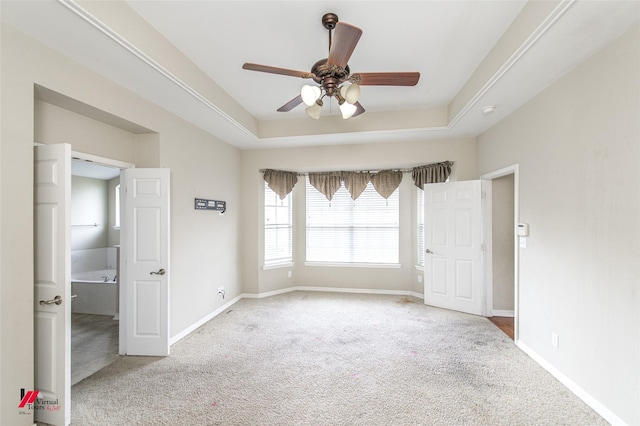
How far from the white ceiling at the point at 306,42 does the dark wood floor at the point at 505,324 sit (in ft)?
8.99

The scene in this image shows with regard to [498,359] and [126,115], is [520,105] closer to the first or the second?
[498,359]

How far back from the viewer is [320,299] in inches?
186

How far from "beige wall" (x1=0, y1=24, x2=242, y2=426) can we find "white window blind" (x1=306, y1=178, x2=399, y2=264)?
5.38ft

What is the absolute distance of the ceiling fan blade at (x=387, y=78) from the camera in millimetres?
2006

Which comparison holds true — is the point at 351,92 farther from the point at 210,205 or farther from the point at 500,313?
the point at 500,313

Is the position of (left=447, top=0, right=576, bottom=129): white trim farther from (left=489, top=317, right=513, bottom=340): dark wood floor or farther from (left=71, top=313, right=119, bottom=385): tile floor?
(left=71, top=313, right=119, bottom=385): tile floor

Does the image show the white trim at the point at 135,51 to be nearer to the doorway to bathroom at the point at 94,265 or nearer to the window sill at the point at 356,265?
the doorway to bathroom at the point at 94,265

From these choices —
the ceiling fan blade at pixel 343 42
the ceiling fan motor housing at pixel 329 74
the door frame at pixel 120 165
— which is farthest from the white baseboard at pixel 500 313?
the door frame at pixel 120 165

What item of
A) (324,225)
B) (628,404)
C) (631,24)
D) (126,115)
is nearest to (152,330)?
(126,115)

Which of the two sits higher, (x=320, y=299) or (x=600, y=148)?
(x=600, y=148)

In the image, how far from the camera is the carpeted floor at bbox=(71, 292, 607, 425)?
197 cm

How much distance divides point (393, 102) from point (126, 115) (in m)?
3.18

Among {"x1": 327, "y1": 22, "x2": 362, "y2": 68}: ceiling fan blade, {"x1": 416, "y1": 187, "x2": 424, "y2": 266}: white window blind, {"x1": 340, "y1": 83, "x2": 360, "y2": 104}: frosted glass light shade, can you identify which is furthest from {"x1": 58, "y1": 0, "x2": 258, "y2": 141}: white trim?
{"x1": 416, "y1": 187, "x2": 424, "y2": 266}: white window blind

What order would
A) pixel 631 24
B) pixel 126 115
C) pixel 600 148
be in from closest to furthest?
pixel 631 24 → pixel 600 148 → pixel 126 115
